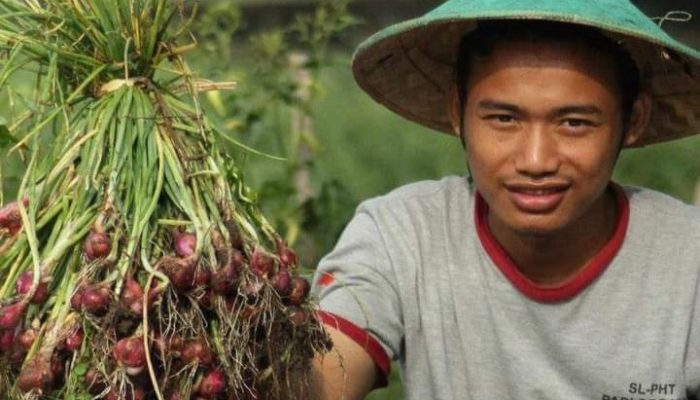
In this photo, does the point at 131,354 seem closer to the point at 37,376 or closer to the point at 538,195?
the point at 37,376

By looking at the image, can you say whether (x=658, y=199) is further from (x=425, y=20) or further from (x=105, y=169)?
(x=105, y=169)

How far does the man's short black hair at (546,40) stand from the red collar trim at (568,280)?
0.73 ft

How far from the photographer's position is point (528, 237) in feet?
11.6

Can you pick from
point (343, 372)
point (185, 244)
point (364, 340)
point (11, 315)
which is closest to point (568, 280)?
point (364, 340)

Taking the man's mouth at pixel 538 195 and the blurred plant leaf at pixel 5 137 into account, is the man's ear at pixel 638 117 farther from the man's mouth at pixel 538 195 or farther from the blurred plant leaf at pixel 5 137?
the blurred plant leaf at pixel 5 137

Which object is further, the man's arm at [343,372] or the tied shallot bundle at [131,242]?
the man's arm at [343,372]

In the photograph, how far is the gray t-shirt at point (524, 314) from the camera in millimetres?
3574

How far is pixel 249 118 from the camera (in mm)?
4914

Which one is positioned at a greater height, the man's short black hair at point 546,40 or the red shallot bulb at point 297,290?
the man's short black hair at point 546,40

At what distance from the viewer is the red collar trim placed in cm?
359

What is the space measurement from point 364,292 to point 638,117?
0.70 metres

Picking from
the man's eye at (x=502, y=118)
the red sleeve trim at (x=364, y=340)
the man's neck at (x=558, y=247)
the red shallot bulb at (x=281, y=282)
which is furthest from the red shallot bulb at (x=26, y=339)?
the man's neck at (x=558, y=247)

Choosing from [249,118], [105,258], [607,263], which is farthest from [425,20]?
[249,118]

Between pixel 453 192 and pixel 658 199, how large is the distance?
0.45m
